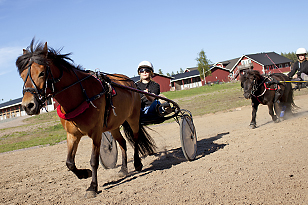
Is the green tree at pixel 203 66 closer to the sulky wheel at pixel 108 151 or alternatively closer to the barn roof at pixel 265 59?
the barn roof at pixel 265 59

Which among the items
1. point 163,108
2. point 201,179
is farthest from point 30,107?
point 163,108

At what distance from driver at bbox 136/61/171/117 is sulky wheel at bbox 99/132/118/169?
3.18ft

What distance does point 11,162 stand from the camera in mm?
8352

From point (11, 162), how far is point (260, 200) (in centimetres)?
749

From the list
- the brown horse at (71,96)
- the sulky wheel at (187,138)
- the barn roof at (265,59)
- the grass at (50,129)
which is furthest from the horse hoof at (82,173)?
the barn roof at (265,59)

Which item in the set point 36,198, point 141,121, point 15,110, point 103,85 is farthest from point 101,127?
point 15,110

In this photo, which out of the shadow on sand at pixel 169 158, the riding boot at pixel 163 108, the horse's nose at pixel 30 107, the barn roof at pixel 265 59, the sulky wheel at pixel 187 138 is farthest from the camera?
the barn roof at pixel 265 59

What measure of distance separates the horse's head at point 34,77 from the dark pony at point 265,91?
274 inches

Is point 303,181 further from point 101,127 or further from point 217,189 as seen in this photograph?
point 101,127

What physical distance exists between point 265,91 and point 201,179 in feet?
20.3

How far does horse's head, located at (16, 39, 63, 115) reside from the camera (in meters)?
3.61

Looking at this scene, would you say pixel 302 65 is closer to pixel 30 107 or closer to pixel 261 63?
pixel 30 107

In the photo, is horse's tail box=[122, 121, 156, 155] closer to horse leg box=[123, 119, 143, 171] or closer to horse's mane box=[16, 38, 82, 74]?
horse leg box=[123, 119, 143, 171]

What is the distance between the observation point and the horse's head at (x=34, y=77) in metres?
3.61
